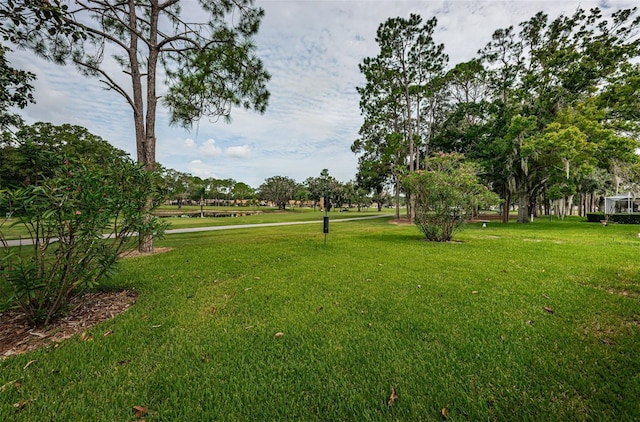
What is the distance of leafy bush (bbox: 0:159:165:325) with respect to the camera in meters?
2.36

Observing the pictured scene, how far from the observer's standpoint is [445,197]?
27.0 feet

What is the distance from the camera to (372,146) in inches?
944

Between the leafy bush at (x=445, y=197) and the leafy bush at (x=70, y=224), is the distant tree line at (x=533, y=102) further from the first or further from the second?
the leafy bush at (x=70, y=224)

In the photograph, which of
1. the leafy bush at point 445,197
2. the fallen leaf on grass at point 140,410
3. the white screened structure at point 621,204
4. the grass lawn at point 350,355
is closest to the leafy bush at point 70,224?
the grass lawn at point 350,355

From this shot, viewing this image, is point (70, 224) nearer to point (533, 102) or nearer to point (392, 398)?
point (392, 398)

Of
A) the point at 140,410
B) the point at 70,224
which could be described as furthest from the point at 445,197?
the point at 70,224

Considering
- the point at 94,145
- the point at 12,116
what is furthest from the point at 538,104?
the point at 94,145

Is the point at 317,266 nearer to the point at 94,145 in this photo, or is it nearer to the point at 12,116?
the point at 12,116

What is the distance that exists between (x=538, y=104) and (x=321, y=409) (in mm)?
21551

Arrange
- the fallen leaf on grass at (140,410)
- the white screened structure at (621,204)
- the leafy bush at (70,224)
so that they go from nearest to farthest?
the fallen leaf on grass at (140,410) → the leafy bush at (70,224) → the white screened structure at (621,204)

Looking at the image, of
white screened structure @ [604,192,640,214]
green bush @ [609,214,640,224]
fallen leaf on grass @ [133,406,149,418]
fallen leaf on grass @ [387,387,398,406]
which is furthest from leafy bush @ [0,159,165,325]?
white screened structure @ [604,192,640,214]

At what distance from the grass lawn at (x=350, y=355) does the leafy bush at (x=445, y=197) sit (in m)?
4.06

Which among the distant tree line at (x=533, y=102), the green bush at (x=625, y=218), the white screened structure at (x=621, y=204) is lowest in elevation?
the green bush at (x=625, y=218)

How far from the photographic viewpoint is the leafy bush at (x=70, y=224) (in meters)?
2.36
